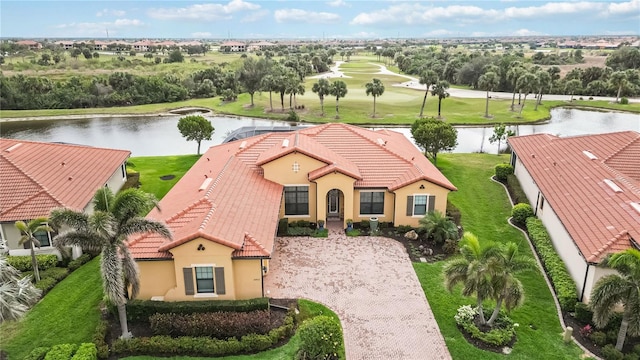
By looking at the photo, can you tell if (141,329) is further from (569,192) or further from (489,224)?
(569,192)

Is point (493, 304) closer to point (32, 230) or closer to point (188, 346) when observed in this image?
point (188, 346)

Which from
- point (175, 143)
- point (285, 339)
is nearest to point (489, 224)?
point (285, 339)

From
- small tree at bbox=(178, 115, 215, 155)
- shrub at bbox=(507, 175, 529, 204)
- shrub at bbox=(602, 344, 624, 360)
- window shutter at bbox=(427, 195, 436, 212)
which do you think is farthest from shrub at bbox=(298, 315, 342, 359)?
small tree at bbox=(178, 115, 215, 155)

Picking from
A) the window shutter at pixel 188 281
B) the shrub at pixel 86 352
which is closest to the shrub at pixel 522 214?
the window shutter at pixel 188 281

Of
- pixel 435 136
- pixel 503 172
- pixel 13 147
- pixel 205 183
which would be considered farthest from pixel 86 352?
pixel 503 172

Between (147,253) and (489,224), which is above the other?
(147,253)

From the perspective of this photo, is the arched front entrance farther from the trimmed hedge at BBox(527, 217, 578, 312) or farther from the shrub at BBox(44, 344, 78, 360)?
the shrub at BBox(44, 344, 78, 360)
